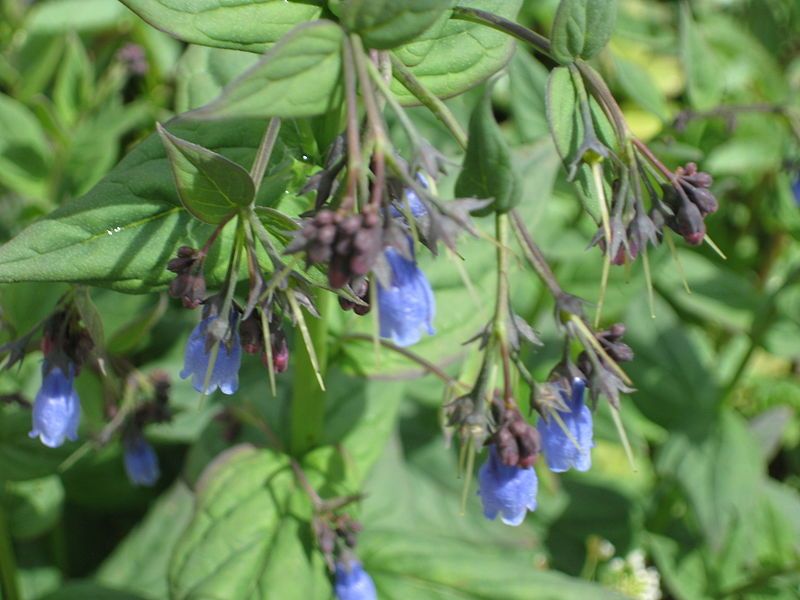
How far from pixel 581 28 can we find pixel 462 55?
0.93 feet

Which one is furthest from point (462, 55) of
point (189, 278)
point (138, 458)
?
point (138, 458)

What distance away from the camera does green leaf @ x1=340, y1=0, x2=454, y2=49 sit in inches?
51.6

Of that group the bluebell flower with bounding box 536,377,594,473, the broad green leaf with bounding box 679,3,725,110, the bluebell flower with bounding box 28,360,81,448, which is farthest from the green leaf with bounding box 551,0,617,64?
the broad green leaf with bounding box 679,3,725,110

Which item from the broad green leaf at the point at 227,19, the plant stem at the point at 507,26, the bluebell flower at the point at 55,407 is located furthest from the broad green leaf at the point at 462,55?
the bluebell flower at the point at 55,407

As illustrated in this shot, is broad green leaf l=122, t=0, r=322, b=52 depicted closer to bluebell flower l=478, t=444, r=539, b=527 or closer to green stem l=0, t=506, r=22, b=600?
bluebell flower l=478, t=444, r=539, b=527

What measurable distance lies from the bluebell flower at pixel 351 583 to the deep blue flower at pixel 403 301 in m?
0.93

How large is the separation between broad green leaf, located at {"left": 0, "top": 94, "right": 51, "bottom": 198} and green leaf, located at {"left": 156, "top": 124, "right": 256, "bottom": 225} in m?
2.03

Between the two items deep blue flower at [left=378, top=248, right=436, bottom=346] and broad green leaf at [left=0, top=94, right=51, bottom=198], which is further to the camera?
broad green leaf at [left=0, top=94, right=51, bottom=198]

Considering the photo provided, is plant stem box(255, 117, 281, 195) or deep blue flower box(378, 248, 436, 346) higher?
plant stem box(255, 117, 281, 195)

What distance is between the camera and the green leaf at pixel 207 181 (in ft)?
4.69

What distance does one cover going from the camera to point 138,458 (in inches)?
98.3

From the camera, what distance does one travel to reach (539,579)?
2271 mm

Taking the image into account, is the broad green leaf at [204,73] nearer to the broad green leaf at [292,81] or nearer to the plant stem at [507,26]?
the plant stem at [507,26]

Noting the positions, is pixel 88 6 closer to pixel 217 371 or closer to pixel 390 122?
pixel 390 122
